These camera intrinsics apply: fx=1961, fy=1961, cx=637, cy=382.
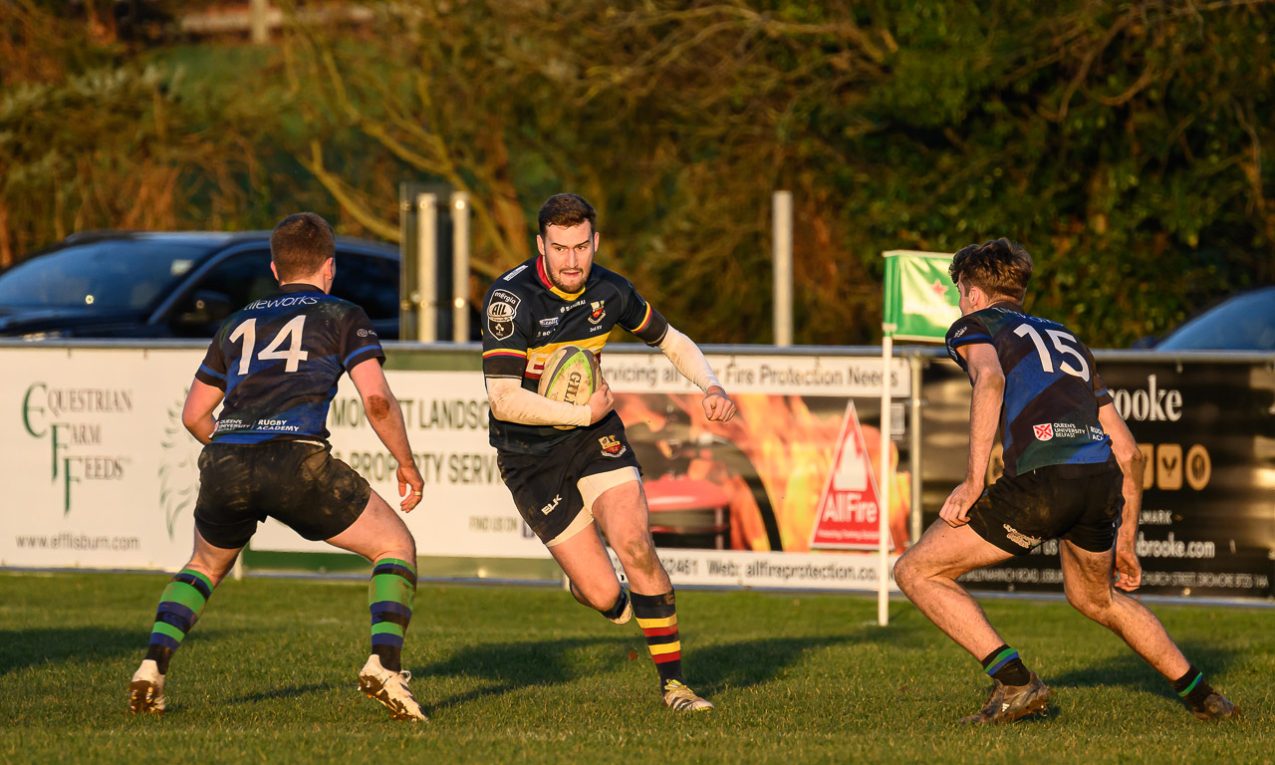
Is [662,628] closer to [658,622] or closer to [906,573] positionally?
[658,622]

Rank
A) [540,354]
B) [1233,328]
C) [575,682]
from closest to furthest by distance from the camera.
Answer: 1. [540,354]
2. [575,682]
3. [1233,328]

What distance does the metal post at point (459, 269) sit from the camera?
15656mm

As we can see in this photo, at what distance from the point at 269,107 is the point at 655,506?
16.1m

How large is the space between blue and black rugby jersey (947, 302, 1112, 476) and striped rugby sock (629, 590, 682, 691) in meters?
1.43

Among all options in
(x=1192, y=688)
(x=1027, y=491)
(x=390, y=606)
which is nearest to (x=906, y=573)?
(x=1027, y=491)

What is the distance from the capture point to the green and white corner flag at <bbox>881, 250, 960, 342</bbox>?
10859 millimetres

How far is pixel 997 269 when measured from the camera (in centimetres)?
714

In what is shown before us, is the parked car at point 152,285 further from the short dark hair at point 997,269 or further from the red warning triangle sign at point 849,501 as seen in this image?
the short dark hair at point 997,269

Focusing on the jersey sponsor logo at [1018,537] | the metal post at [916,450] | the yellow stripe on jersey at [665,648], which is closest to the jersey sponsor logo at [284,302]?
the yellow stripe on jersey at [665,648]

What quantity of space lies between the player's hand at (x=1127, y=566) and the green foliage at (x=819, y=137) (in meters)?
11.2

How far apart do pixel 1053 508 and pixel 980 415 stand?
1.38 ft

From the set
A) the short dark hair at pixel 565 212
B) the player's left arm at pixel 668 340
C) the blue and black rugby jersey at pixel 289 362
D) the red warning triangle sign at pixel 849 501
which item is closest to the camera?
the blue and black rugby jersey at pixel 289 362

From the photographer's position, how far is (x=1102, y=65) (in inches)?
746

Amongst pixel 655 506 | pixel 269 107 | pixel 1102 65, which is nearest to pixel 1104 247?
pixel 1102 65
